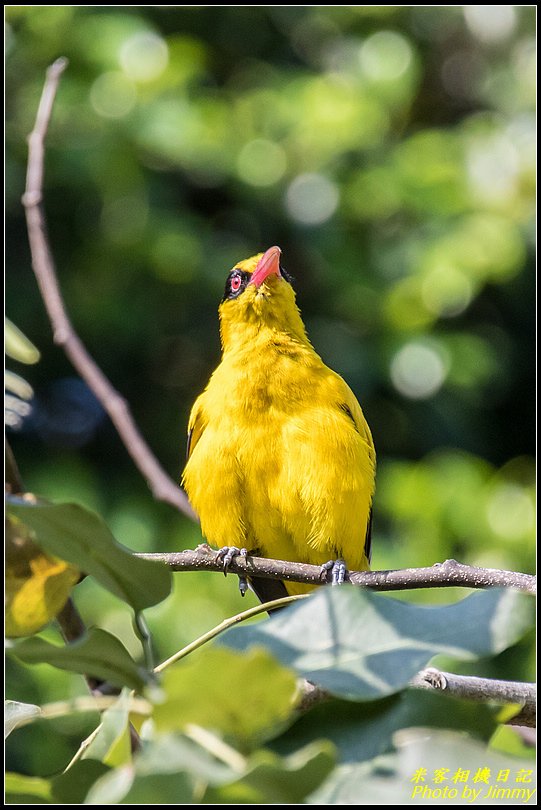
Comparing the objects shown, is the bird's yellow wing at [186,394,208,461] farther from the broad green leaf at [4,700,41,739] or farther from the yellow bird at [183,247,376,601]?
the broad green leaf at [4,700,41,739]

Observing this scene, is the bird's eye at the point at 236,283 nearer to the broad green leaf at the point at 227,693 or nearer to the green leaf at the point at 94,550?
the green leaf at the point at 94,550

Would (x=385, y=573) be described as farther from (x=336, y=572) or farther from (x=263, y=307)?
(x=263, y=307)

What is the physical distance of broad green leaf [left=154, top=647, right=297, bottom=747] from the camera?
2.92 ft

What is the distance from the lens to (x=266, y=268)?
409 cm

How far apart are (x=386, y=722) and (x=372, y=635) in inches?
3.8

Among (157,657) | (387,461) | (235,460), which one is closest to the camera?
(235,460)

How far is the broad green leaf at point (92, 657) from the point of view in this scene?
1.04 metres

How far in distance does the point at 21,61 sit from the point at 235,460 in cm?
413

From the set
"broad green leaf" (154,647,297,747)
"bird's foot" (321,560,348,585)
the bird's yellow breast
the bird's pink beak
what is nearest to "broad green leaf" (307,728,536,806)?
"broad green leaf" (154,647,297,747)

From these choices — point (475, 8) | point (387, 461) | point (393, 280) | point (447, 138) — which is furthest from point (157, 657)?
point (475, 8)

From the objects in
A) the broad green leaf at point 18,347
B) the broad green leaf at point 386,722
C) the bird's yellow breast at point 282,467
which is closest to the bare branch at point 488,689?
the broad green leaf at point 386,722

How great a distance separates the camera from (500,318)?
743cm

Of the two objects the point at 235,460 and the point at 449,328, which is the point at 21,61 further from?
the point at 235,460

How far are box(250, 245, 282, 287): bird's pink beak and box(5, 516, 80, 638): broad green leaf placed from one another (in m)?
2.86
